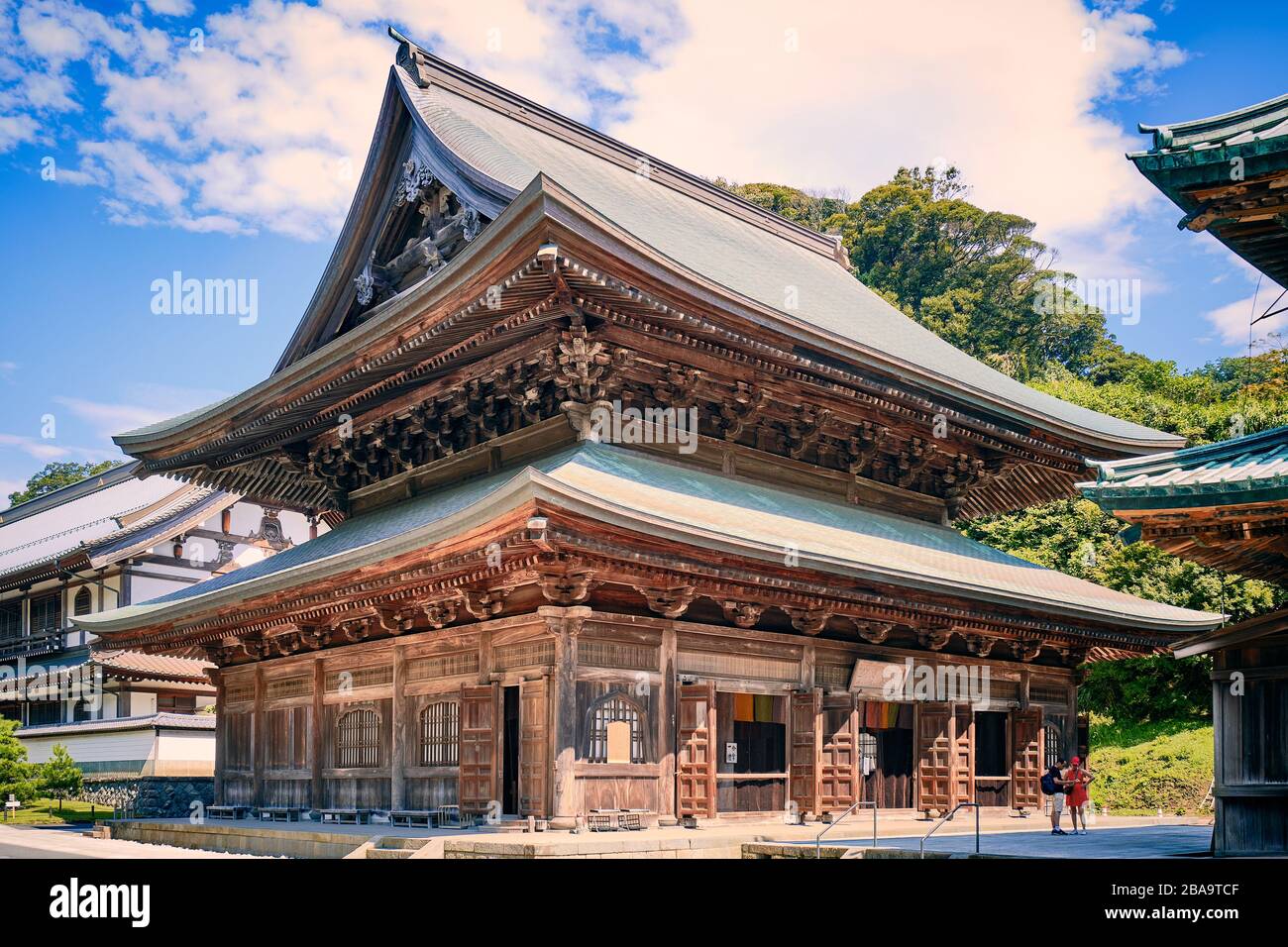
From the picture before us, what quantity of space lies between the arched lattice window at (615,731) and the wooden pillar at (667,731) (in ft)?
0.90

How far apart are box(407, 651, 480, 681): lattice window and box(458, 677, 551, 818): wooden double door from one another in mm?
414

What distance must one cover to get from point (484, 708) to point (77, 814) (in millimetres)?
23913

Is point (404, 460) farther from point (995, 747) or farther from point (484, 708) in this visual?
point (995, 747)

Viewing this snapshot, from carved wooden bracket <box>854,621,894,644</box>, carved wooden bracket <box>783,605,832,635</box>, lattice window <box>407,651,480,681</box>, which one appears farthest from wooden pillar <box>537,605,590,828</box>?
carved wooden bracket <box>854,621,894,644</box>

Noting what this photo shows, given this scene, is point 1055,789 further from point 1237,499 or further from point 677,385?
point 1237,499

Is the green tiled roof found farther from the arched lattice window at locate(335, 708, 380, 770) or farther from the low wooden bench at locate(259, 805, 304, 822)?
the low wooden bench at locate(259, 805, 304, 822)

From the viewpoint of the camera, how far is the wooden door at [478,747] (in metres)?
17.8

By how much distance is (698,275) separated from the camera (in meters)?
17.3

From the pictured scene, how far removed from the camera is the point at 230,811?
2389 centimetres

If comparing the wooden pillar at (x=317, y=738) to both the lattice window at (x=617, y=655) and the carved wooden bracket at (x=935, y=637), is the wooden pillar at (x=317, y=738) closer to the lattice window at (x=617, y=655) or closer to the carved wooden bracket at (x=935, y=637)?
the lattice window at (x=617, y=655)

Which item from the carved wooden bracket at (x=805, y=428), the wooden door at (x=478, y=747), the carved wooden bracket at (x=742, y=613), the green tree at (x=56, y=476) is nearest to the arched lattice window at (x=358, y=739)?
the wooden door at (x=478, y=747)

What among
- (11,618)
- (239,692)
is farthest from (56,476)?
(239,692)

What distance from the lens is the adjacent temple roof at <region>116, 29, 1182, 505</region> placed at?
17219 millimetres
